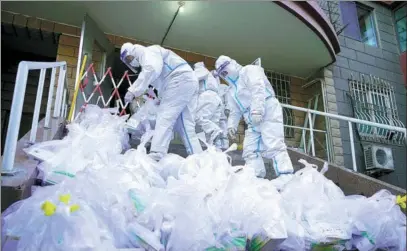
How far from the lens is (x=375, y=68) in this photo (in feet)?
21.4

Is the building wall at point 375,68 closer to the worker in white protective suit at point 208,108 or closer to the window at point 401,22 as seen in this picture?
the window at point 401,22

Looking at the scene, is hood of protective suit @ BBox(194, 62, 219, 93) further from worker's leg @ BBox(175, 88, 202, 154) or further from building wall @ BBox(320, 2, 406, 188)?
building wall @ BBox(320, 2, 406, 188)

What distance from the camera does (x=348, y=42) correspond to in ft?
20.9

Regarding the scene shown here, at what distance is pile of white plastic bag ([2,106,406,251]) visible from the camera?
46.4 inches

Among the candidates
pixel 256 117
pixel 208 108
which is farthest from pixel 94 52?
pixel 256 117

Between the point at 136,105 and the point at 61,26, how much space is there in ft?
5.32

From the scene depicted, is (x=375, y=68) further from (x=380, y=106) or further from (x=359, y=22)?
(x=359, y=22)

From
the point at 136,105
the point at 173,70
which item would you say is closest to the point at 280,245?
the point at 173,70

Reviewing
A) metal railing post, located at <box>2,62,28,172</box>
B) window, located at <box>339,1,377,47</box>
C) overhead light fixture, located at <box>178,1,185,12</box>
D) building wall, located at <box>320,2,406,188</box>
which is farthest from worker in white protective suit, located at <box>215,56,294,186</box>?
window, located at <box>339,1,377,47</box>

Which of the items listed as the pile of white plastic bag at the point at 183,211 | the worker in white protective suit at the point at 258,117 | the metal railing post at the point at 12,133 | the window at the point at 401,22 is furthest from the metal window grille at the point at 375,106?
the metal railing post at the point at 12,133

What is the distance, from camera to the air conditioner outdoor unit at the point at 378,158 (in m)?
5.39

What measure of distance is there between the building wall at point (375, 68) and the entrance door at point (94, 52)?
12.9 ft

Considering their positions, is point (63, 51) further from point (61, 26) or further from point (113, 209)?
point (113, 209)

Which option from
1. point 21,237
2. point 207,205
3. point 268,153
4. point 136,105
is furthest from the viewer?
point 136,105
